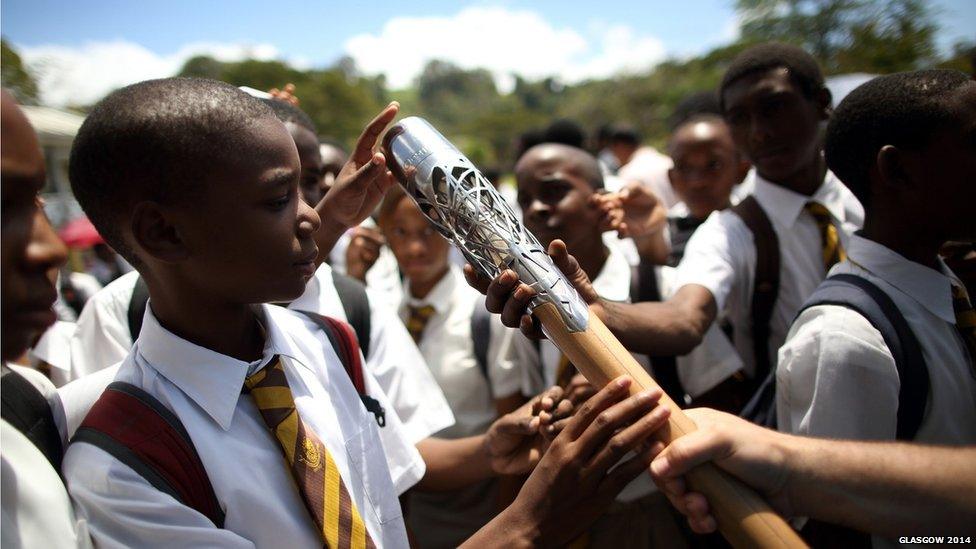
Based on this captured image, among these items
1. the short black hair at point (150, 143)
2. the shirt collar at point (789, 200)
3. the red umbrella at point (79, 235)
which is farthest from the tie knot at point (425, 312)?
the red umbrella at point (79, 235)

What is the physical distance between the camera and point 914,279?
186 centimetres

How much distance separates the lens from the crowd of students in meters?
1.28

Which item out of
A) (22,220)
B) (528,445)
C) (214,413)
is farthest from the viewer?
(528,445)

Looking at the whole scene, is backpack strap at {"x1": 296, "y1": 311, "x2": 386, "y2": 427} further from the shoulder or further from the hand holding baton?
the shoulder

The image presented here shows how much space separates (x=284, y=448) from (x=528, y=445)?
87 centimetres

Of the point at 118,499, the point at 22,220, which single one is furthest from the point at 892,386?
the point at 22,220

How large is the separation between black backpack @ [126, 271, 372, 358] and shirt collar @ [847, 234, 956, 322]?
1.68 meters

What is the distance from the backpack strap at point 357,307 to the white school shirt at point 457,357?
0.82 metres

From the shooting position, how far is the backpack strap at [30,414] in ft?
4.13

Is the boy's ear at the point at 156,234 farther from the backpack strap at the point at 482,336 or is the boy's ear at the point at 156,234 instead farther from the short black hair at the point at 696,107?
the short black hair at the point at 696,107

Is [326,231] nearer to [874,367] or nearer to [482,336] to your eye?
[482,336]

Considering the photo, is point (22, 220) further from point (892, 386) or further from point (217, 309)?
point (892, 386)

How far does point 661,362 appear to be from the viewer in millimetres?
2582

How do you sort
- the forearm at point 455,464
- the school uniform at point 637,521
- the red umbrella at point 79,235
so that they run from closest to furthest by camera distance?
1. the forearm at point 455,464
2. the school uniform at point 637,521
3. the red umbrella at point 79,235
